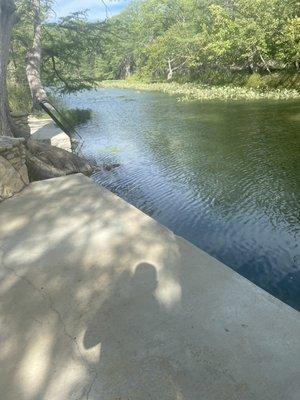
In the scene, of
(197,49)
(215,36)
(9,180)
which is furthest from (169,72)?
(9,180)

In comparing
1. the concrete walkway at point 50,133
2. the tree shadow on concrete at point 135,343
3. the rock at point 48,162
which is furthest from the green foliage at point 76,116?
the tree shadow on concrete at point 135,343

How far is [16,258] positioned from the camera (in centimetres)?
489

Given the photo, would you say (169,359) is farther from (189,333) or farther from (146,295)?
(146,295)

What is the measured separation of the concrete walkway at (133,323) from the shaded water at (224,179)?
2.16 m

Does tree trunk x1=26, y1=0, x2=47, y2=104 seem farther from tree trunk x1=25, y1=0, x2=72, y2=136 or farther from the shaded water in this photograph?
the shaded water

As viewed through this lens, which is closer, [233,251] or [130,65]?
[233,251]

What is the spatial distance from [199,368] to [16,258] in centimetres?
290

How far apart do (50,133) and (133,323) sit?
11799 millimetres

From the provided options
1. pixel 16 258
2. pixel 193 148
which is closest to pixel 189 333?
pixel 16 258

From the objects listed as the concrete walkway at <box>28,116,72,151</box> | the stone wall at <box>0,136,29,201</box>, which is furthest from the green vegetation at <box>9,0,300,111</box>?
the stone wall at <box>0,136,29,201</box>

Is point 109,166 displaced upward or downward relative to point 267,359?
downward

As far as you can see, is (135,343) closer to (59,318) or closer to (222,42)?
(59,318)

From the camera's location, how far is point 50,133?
14203 millimetres

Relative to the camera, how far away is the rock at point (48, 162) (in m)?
8.94
